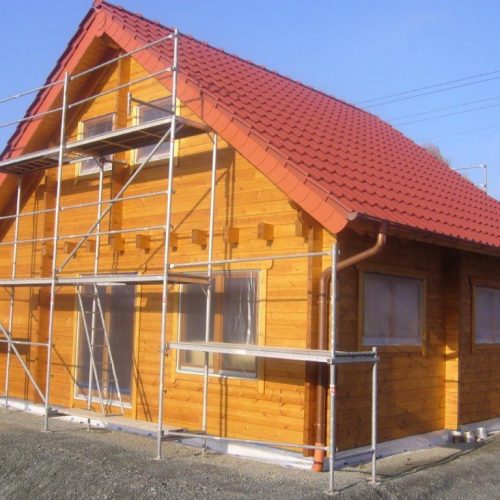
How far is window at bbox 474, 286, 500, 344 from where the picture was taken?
10.9 m

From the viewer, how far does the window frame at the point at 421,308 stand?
8719mm

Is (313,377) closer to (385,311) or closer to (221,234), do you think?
(385,311)

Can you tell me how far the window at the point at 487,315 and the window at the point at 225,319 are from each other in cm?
368

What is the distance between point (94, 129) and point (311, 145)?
4.28m

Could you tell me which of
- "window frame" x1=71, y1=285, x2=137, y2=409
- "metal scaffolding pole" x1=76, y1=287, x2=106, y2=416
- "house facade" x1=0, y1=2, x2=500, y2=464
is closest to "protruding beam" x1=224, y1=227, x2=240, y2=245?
"house facade" x1=0, y1=2, x2=500, y2=464

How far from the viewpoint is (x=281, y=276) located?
867 cm

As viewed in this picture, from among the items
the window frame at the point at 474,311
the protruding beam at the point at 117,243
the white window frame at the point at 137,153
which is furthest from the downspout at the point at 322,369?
the protruding beam at the point at 117,243

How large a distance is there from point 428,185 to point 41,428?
6546 mm

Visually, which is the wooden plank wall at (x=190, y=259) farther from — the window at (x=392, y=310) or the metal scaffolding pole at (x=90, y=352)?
the window at (x=392, y=310)

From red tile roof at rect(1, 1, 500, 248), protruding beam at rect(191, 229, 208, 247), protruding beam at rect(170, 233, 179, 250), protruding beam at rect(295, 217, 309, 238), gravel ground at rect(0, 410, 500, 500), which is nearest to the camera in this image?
gravel ground at rect(0, 410, 500, 500)

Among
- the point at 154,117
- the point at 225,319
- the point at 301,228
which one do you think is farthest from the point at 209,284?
the point at 154,117

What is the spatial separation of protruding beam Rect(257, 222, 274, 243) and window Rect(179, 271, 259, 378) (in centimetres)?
49

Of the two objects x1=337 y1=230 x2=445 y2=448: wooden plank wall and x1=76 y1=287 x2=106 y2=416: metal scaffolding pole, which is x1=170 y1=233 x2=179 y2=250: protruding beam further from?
x1=337 y1=230 x2=445 y2=448: wooden plank wall

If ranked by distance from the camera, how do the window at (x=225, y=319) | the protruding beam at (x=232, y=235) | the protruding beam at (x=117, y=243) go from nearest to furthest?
the window at (x=225, y=319), the protruding beam at (x=232, y=235), the protruding beam at (x=117, y=243)
